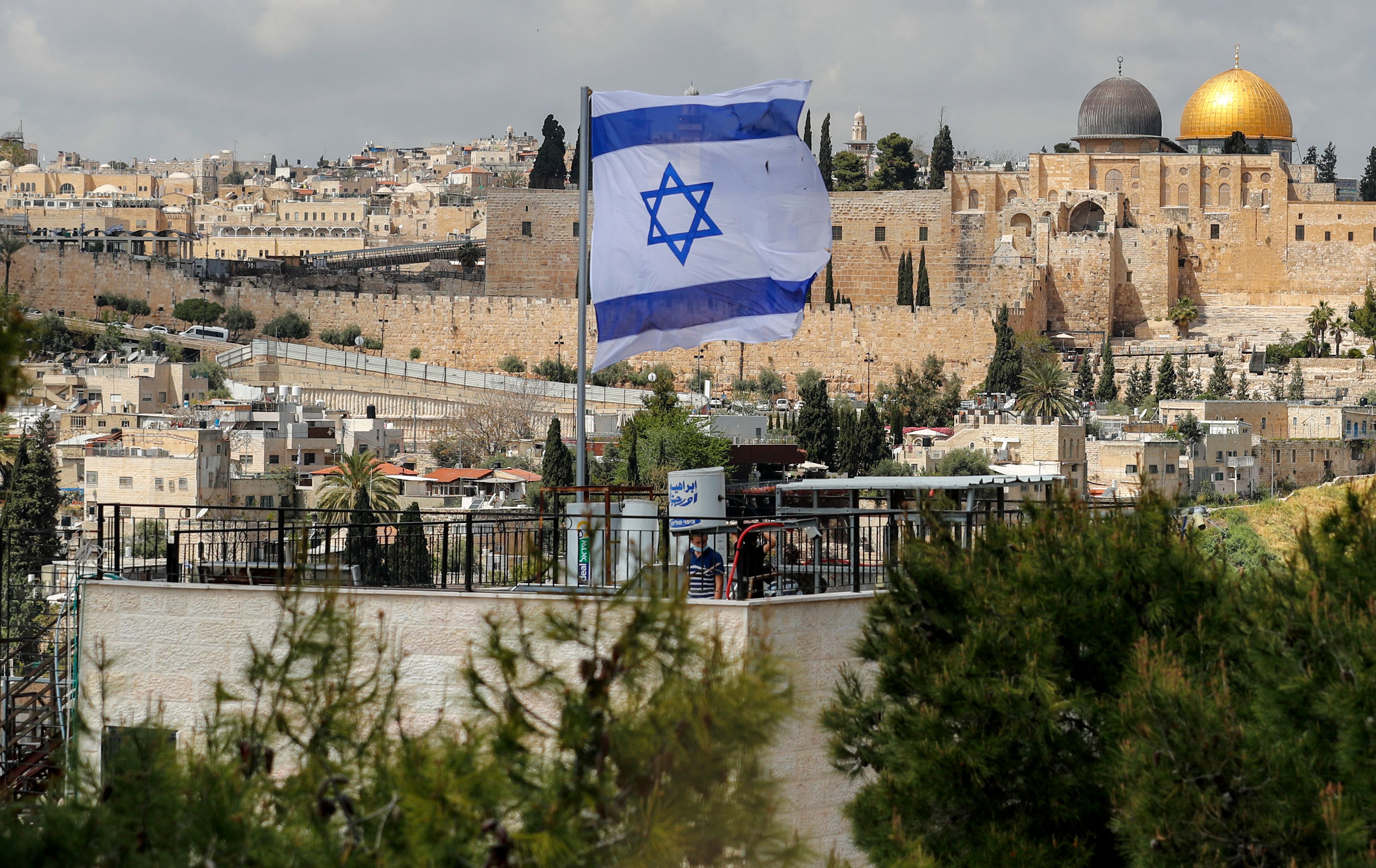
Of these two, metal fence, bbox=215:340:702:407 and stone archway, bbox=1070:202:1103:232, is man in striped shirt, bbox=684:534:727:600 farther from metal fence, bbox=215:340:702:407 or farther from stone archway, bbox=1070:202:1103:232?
stone archway, bbox=1070:202:1103:232

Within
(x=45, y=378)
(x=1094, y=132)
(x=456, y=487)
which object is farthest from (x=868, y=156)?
(x=456, y=487)

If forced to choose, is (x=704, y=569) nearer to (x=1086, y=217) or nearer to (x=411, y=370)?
(x=411, y=370)

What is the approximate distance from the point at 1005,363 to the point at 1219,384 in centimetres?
420

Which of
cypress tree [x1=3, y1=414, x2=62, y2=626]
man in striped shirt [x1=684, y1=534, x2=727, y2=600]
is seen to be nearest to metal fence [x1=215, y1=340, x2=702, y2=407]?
cypress tree [x1=3, y1=414, x2=62, y2=626]

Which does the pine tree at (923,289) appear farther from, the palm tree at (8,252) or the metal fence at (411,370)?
the palm tree at (8,252)

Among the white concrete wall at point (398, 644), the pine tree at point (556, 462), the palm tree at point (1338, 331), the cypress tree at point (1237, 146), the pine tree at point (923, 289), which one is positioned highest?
the cypress tree at point (1237, 146)

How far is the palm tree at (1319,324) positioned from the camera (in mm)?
37688

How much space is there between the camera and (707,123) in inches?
303

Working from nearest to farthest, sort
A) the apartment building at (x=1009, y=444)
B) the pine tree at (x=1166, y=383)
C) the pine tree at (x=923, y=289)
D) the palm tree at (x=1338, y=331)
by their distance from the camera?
the apartment building at (x=1009, y=444) < the pine tree at (x=1166, y=383) < the palm tree at (x=1338, y=331) < the pine tree at (x=923, y=289)

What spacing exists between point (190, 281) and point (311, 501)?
65.9 ft

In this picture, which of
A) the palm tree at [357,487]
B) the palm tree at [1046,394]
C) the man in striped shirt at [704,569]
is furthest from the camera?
the palm tree at [1046,394]

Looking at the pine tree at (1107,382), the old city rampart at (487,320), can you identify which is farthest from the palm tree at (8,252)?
the pine tree at (1107,382)

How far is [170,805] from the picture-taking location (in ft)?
14.0

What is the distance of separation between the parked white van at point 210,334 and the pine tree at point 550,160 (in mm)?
8079
